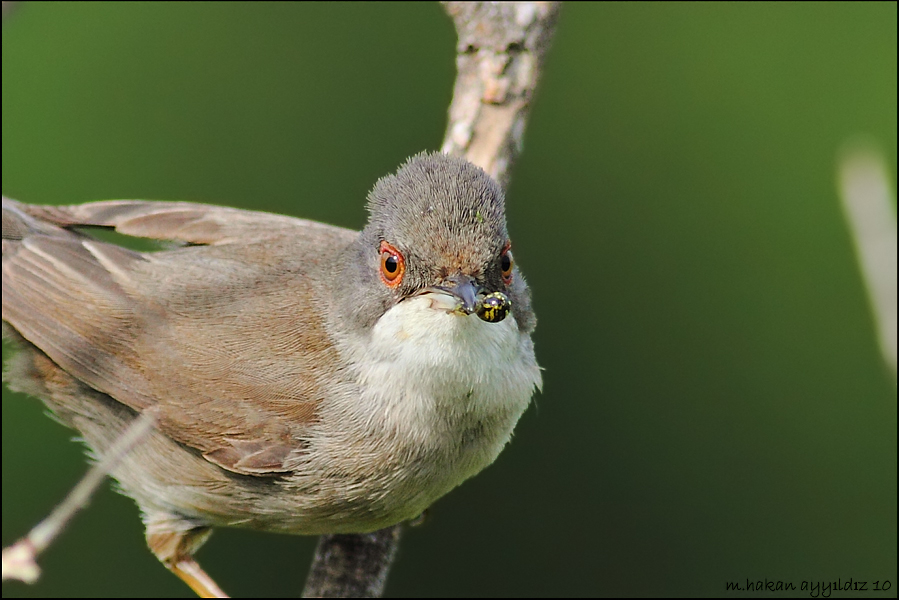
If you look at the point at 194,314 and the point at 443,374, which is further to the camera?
the point at 194,314

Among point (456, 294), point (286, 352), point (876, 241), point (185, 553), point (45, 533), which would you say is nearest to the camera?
point (45, 533)

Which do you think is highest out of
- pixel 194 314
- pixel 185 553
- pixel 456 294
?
pixel 456 294

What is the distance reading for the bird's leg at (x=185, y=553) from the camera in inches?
154

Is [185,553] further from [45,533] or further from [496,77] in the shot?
[45,533]

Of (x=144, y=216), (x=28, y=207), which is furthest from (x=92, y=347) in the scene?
(x=28, y=207)

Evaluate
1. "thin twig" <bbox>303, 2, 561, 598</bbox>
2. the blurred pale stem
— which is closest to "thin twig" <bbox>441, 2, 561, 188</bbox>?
"thin twig" <bbox>303, 2, 561, 598</bbox>

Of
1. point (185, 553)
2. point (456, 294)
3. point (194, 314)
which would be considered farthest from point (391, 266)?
point (185, 553)

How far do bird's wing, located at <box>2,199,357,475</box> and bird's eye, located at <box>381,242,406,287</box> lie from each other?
420 millimetres

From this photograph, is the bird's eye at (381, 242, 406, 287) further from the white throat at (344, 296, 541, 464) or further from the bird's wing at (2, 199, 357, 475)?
the bird's wing at (2, 199, 357, 475)

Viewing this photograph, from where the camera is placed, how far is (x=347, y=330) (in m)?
3.27

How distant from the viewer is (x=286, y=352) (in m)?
3.38

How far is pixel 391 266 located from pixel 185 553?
1.88 m

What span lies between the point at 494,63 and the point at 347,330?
1798 millimetres

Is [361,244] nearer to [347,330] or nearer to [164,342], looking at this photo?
[347,330]
